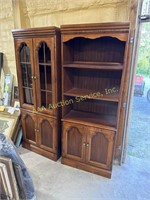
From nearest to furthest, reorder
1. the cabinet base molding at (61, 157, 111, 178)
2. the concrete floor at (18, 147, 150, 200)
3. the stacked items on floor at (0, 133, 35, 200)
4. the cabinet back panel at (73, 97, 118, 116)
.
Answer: the stacked items on floor at (0, 133, 35, 200) → the concrete floor at (18, 147, 150, 200) → the cabinet base molding at (61, 157, 111, 178) → the cabinet back panel at (73, 97, 118, 116)

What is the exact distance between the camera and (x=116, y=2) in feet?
5.96

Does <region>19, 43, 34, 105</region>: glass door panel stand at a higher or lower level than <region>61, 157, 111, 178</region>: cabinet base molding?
higher

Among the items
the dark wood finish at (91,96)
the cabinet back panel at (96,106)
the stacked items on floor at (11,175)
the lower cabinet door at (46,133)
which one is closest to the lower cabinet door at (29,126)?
the lower cabinet door at (46,133)

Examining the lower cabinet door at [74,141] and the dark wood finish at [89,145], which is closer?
the dark wood finish at [89,145]

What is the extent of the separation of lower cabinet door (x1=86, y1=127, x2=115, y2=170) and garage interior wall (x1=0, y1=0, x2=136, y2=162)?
1.40 meters

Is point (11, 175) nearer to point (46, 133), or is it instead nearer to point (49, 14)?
point (46, 133)

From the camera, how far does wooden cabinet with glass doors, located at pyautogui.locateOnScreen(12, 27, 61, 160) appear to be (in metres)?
1.88

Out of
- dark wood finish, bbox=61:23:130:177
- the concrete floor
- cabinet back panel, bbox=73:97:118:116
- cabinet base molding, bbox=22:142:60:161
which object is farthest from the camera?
cabinet base molding, bbox=22:142:60:161

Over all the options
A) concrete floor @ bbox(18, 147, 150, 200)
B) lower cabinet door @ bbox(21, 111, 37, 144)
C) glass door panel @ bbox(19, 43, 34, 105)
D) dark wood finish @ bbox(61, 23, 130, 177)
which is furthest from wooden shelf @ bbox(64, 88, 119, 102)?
concrete floor @ bbox(18, 147, 150, 200)

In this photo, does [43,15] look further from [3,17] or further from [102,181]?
[102,181]

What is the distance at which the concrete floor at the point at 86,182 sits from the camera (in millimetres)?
1742

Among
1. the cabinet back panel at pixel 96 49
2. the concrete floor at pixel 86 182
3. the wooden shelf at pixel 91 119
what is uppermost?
the cabinet back panel at pixel 96 49

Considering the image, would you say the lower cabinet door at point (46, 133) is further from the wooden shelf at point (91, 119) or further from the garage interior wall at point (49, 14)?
the garage interior wall at point (49, 14)

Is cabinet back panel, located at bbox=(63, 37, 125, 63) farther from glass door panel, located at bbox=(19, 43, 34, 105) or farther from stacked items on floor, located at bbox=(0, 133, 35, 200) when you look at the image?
stacked items on floor, located at bbox=(0, 133, 35, 200)
